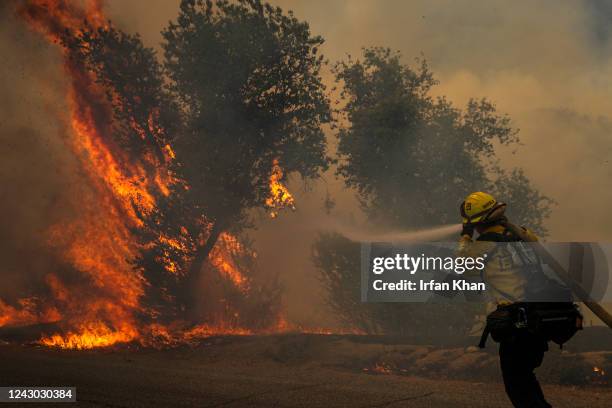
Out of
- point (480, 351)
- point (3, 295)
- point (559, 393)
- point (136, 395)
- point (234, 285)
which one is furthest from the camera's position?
point (3, 295)

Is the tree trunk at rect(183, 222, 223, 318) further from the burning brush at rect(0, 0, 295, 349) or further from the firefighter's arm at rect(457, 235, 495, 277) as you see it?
the firefighter's arm at rect(457, 235, 495, 277)

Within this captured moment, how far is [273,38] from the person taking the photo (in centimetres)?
2598

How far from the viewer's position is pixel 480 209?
5766 millimetres

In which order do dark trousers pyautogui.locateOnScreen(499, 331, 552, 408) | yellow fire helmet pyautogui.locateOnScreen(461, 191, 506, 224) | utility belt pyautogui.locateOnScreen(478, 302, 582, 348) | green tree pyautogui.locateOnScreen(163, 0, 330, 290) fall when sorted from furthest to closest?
green tree pyautogui.locateOnScreen(163, 0, 330, 290)
yellow fire helmet pyautogui.locateOnScreen(461, 191, 506, 224)
dark trousers pyautogui.locateOnScreen(499, 331, 552, 408)
utility belt pyautogui.locateOnScreen(478, 302, 582, 348)

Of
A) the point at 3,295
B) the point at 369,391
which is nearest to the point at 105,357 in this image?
the point at 369,391

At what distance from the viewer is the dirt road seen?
33.8ft

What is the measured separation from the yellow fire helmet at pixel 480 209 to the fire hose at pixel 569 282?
0.24 m

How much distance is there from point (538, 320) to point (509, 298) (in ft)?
1.00

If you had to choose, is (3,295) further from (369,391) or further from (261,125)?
(369,391)

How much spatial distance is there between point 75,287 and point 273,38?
13736 mm

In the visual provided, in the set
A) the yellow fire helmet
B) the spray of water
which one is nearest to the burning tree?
the spray of water

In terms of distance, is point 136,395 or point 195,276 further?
point 195,276

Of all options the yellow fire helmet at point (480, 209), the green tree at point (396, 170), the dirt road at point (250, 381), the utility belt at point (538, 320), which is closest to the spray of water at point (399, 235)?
the green tree at point (396, 170)

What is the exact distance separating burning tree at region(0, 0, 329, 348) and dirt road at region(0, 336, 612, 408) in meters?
7.88
